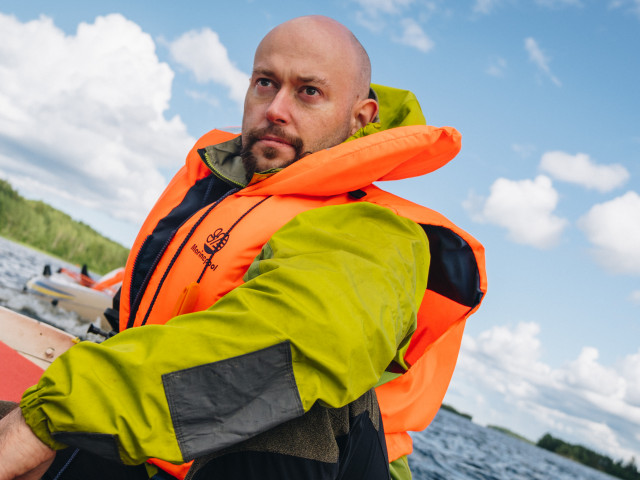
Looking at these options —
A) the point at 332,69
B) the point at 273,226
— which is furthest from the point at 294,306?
the point at 332,69

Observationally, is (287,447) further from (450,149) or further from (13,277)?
(13,277)

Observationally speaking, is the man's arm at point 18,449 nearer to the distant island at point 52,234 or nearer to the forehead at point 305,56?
the forehead at point 305,56

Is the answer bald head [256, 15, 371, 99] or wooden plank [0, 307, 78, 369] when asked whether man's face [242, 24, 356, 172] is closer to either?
bald head [256, 15, 371, 99]

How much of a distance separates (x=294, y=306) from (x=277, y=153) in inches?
45.8

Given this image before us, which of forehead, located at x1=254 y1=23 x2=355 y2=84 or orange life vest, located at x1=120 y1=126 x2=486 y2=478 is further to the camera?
forehead, located at x1=254 y1=23 x2=355 y2=84

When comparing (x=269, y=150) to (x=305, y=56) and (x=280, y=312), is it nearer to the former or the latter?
(x=305, y=56)

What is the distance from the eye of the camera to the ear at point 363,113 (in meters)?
2.53

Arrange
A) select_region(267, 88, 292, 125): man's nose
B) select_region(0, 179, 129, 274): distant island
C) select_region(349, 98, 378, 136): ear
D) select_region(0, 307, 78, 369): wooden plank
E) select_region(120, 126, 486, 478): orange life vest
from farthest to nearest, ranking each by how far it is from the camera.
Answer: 1. select_region(0, 179, 129, 274): distant island
2. select_region(0, 307, 78, 369): wooden plank
3. select_region(349, 98, 378, 136): ear
4. select_region(267, 88, 292, 125): man's nose
5. select_region(120, 126, 486, 478): orange life vest

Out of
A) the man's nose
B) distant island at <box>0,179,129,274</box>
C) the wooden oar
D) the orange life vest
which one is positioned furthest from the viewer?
distant island at <box>0,179,129,274</box>

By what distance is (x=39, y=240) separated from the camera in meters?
29.6

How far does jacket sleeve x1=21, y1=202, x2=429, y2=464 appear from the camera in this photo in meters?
1.12

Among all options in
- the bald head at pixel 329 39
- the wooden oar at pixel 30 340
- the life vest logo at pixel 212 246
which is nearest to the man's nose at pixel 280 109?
the bald head at pixel 329 39

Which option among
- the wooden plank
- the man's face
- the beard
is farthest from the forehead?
the wooden plank

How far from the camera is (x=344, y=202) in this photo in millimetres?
1930
